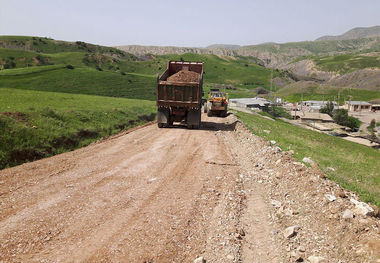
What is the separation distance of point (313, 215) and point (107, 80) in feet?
212

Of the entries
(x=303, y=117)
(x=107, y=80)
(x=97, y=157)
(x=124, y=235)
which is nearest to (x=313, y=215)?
(x=124, y=235)

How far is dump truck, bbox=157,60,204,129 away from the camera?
18609 millimetres

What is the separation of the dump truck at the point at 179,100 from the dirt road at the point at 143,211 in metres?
7.33

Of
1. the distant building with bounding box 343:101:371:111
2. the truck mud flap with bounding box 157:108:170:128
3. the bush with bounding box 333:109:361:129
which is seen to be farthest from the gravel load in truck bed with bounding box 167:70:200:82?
the distant building with bounding box 343:101:371:111

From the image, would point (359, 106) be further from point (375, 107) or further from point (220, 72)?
point (220, 72)

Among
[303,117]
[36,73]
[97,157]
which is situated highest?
[36,73]

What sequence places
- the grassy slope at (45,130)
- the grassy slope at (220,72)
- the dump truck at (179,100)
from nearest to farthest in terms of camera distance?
the grassy slope at (45,130) → the dump truck at (179,100) → the grassy slope at (220,72)

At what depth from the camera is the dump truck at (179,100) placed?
1861 cm

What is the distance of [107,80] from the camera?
214ft

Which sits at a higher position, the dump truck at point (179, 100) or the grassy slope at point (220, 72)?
the grassy slope at point (220, 72)

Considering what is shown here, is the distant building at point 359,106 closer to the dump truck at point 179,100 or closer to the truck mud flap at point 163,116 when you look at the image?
the dump truck at point 179,100

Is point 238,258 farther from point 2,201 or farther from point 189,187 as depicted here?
point 2,201

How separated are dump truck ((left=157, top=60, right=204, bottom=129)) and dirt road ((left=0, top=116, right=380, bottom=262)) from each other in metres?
7.33

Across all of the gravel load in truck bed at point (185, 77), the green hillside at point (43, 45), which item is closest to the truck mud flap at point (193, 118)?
the gravel load in truck bed at point (185, 77)
